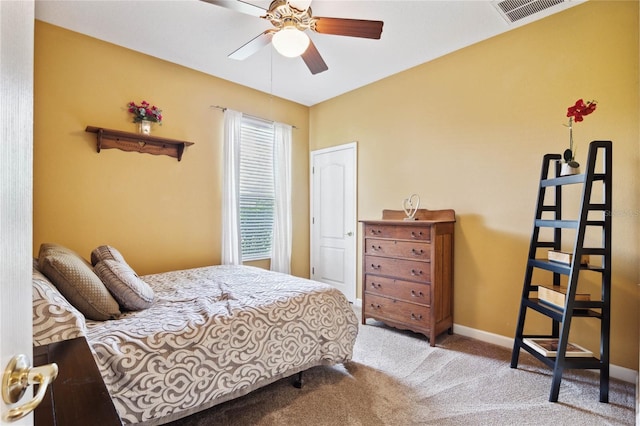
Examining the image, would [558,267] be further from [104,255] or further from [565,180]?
[104,255]

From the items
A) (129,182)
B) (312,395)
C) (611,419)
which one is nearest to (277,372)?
(312,395)

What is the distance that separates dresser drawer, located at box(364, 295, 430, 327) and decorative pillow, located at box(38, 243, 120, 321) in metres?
2.35

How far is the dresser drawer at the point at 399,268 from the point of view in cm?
290

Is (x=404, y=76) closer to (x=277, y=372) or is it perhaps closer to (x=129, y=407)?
(x=277, y=372)

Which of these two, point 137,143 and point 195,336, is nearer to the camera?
point 195,336

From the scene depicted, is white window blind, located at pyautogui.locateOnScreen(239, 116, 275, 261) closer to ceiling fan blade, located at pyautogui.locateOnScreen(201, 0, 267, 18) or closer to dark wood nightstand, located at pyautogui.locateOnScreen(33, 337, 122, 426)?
ceiling fan blade, located at pyautogui.locateOnScreen(201, 0, 267, 18)

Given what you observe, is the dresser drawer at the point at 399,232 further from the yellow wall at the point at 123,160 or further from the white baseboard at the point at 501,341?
the yellow wall at the point at 123,160

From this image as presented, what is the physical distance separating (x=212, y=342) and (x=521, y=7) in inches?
128

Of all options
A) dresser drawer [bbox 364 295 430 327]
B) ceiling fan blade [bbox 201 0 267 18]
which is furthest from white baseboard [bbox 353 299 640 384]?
ceiling fan blade [bbox 201 0 267 18]

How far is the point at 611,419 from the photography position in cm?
180

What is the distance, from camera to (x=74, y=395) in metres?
0.89

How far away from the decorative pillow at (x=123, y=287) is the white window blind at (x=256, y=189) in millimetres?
1955

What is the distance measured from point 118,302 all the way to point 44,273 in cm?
38

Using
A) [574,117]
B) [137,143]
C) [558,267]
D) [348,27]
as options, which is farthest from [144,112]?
[558,267]
